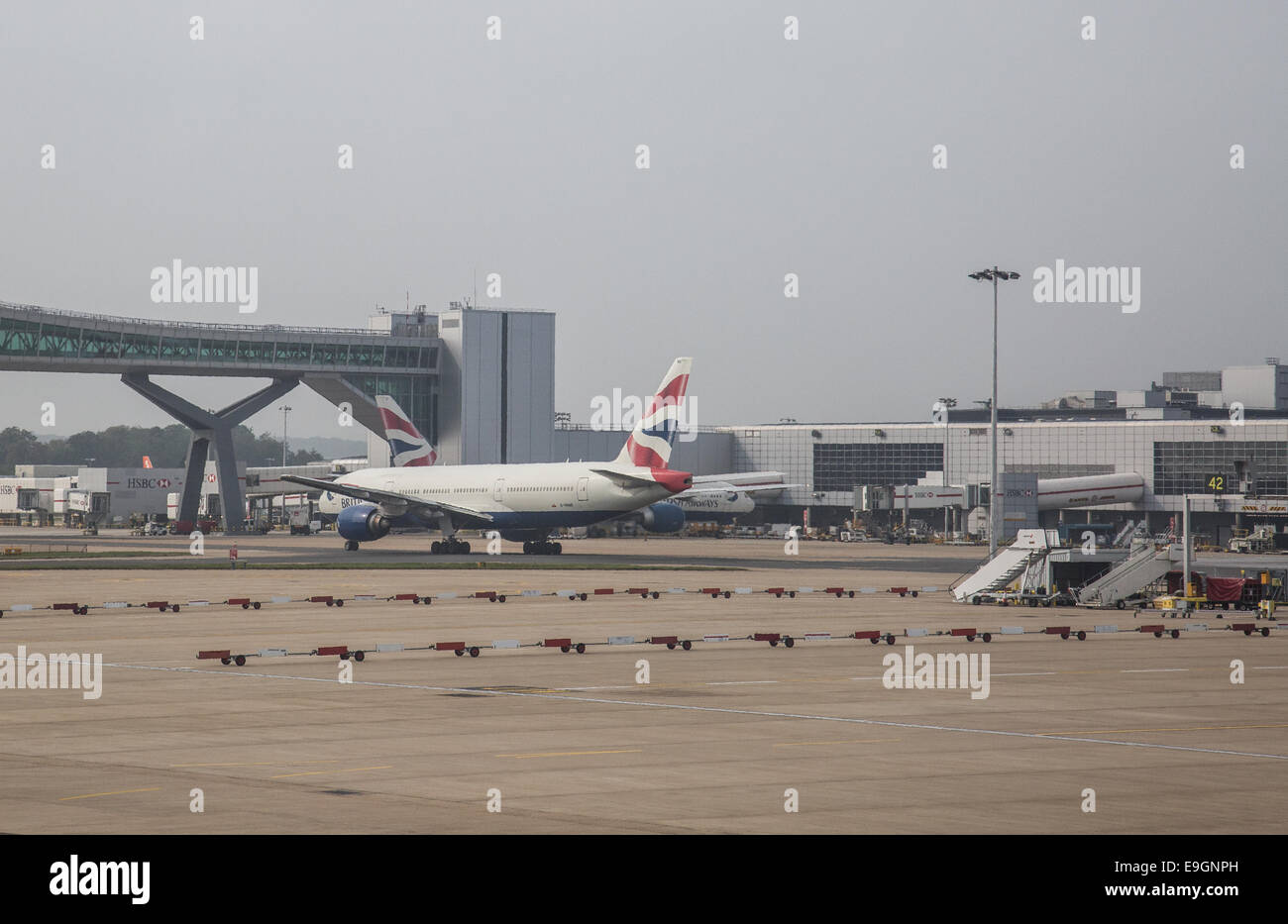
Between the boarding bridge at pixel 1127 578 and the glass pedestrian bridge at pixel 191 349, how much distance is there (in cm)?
7861

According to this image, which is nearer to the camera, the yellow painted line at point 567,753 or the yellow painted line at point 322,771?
the yellow painted line at point 322,771

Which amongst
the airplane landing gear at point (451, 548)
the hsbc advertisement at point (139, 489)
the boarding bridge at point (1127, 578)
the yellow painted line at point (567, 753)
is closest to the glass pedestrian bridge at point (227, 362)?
the hsbc advertisement at point (139, 489)

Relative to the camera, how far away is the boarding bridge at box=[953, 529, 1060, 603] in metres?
55.7

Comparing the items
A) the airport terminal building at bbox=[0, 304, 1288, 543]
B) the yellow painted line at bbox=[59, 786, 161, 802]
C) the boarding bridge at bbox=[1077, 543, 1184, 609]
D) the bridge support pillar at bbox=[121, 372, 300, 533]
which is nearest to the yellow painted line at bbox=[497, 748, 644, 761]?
the yellow painted line at bbox=[59, 786, 161, 802]

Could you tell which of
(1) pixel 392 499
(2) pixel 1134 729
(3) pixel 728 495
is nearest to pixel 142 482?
(3) pixel 728 495

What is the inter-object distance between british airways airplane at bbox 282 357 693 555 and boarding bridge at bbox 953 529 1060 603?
839 inches

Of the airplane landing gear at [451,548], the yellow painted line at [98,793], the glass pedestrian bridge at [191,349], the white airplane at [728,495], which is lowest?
the airplane landing gear at [451,548]

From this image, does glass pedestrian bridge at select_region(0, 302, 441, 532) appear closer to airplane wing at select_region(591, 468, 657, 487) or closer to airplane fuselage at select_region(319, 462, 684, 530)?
airplane fuselage at select_region(319, 462, 684, 530)

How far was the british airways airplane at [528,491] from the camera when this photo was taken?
258 feet

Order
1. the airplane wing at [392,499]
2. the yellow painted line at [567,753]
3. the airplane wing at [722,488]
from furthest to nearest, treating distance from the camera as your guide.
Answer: the airplane wing at [722,488]
the airplane wing at [392,499]
the yellow painted line at [567,753]

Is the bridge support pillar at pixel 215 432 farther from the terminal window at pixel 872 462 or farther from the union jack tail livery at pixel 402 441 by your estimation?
the terminal window at pixel 872 462

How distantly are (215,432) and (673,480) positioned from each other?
5542 cm

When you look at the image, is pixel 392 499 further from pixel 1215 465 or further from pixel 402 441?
pixel 1215 465

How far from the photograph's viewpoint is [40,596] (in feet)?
175
